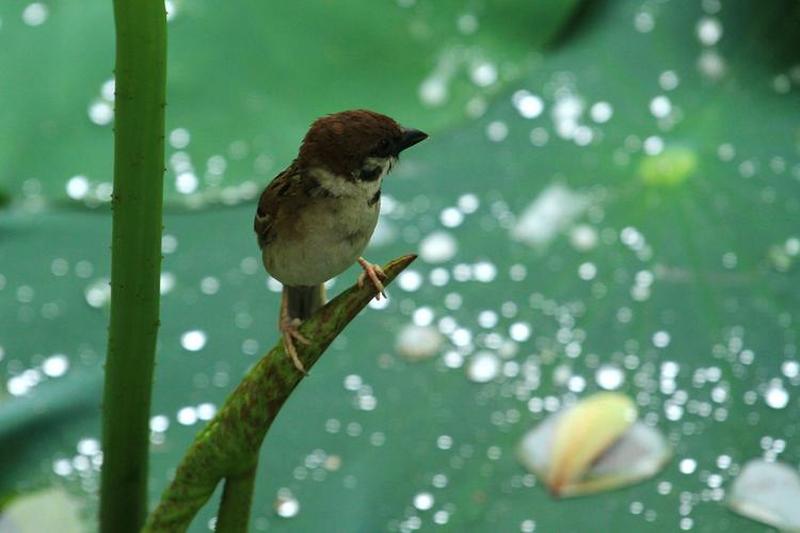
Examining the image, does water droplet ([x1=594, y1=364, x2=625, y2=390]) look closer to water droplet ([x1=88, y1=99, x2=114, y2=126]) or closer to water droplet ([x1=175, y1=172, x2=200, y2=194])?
water droplet ([x1=175, y1=172, x2=200, y2=194])

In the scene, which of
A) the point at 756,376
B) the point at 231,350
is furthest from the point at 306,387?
the point at 756,376

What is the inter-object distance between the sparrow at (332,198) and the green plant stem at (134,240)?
0.10 metres

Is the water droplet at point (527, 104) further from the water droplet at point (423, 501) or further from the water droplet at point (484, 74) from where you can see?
the water droplet at point (423, 501)

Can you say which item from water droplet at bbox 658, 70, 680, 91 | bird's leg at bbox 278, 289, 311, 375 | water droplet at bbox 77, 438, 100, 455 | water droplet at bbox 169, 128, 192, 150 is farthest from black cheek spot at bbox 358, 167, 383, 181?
water droplet at bbox 658, 70, 680, 91

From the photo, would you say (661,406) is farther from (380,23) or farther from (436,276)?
(380,23)

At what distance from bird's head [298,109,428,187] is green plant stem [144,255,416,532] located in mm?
75

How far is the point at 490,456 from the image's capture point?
1147mm

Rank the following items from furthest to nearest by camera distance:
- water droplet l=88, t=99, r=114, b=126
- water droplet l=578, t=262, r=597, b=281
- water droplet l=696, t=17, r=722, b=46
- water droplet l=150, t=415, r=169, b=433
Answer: water droplet l=696, t=17, r=722, b=46 → water droplet l=88, t=99, r=114, b=126 → water droplet l=578, t=262, r=597, b=281 → water droplet l=150, t=415, r=169, b=433

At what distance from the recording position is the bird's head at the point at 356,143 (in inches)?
31.0

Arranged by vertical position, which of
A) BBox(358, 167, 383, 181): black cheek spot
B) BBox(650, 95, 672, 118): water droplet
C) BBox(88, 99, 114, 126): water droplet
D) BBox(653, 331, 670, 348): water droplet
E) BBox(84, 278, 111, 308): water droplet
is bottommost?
BBox(358, 167, 383, 181): black cheek spot

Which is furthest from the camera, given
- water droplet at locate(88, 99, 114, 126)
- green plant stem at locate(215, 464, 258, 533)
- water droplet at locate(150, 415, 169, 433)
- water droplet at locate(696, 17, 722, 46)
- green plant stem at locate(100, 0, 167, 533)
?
water droplet at locate(696, 17, 722, 46)

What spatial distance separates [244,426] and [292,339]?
0.24ft

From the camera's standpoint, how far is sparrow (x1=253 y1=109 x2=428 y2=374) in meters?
0.79

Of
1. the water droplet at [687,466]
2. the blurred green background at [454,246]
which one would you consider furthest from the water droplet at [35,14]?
the water droplet at [687,466]
